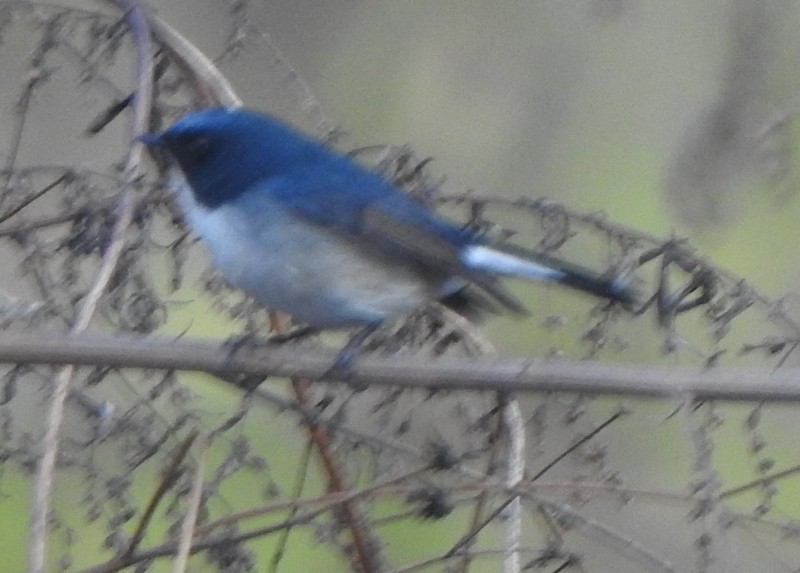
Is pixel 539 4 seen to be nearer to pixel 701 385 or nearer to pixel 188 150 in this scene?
pixel 188 150

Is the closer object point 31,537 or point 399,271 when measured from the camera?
point 31,537

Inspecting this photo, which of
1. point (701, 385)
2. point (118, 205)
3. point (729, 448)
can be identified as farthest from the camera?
point (729, 448)

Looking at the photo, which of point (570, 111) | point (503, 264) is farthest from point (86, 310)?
point (570, 111)

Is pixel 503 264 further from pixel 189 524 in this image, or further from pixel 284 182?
pixel 189 524

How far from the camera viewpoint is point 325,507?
1.27m

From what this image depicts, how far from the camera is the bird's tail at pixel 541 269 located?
143 centimetres

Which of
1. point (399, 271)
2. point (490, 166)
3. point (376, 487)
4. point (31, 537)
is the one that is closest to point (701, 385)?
point (376, 487)

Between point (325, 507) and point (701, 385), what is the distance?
1.30 ft

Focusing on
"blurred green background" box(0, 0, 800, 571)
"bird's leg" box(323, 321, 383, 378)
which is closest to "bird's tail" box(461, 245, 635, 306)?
"bird's leg" box(323, 321, 383, 378)

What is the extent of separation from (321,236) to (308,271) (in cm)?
6

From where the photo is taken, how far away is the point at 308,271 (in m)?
1.51

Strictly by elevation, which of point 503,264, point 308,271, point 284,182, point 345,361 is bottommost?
point 345,361

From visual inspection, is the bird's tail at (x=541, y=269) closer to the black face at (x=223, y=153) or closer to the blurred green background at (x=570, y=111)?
the black face at (x=223, y=153)

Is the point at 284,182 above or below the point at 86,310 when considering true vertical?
above
